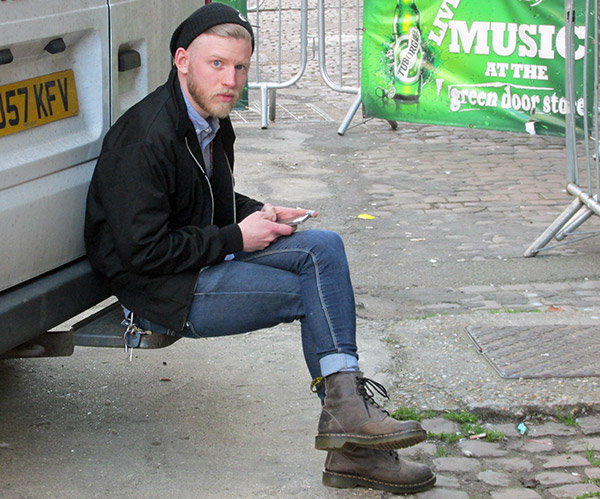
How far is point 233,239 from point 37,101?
2.39 feet

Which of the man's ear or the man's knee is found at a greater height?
the man's ear

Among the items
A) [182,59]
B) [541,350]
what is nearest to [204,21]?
[182,59]

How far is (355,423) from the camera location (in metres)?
3.11

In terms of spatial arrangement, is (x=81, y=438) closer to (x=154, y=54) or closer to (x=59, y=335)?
(x=59, y=335)

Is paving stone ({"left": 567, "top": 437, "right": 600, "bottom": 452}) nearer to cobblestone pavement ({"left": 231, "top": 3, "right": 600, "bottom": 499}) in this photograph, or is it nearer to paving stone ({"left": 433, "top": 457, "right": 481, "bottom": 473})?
cobblestone pavement ({"left": 231, "top": 3, "right": 600, "bottom": 499})

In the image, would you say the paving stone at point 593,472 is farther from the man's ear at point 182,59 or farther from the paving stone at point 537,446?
the man's ear at point 182,59

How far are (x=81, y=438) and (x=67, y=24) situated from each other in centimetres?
143

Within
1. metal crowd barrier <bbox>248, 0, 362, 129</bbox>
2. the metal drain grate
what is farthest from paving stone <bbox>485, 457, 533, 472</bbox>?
the metal drain grate

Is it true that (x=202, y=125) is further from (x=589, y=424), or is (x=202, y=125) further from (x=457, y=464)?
(x=589, y=424)

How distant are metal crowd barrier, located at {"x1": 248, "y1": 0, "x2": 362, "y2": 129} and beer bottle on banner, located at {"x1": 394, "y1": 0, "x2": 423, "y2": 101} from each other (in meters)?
0.76

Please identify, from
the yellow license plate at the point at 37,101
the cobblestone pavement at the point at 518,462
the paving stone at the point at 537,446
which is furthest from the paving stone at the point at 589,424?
the yellow license plate at the point at 37,101

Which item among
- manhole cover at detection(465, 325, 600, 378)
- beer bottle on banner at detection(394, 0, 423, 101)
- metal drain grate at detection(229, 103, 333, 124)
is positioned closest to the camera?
manhole cover at detection(465, 325, 600, 378)

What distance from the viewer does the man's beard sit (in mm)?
3268

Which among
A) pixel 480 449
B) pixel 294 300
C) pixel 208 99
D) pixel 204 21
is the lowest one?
pixel 480 449
